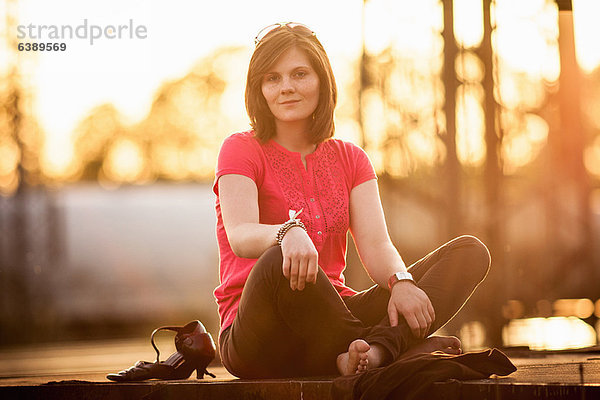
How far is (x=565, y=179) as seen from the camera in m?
7.95

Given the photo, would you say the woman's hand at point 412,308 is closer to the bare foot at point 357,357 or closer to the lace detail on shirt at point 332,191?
the bare foot at point 357,357

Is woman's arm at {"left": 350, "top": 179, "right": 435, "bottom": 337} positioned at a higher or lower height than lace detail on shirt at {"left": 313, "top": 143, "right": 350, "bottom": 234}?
lower

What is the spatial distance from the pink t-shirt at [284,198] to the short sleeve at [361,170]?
0.06 meters

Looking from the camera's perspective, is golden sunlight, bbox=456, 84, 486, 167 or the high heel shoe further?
golden sunlight, bbox=456, 84, 486, 167

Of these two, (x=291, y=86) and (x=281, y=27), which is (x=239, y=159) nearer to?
(x=291, y=86)

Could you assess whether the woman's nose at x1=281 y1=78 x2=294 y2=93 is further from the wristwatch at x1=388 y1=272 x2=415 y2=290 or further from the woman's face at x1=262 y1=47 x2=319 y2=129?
the wristwatch at x1=388 y1=272 x2=415 y2=290

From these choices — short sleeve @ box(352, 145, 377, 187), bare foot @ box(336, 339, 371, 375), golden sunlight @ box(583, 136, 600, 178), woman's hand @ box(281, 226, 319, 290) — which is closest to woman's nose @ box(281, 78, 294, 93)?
short sleeve @ box(352, 145, 377, 187)

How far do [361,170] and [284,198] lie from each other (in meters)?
0.35

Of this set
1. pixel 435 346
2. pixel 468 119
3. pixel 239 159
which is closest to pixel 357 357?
pixel 435 346

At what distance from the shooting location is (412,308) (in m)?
2.61

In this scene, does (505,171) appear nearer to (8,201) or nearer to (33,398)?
(33,398)

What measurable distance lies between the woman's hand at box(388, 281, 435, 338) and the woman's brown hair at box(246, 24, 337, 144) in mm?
618

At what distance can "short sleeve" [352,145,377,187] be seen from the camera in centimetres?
303

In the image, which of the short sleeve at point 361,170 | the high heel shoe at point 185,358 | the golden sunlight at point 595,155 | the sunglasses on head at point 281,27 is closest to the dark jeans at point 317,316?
the high heel shoe at point 185,358
